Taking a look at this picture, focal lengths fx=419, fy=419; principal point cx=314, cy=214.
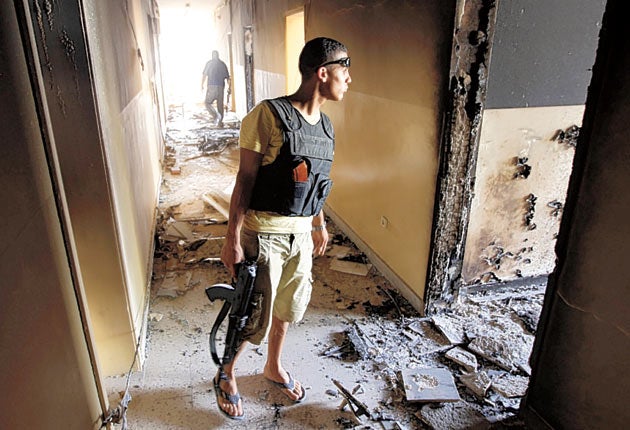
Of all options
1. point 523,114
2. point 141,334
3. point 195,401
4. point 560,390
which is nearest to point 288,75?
point 523,114

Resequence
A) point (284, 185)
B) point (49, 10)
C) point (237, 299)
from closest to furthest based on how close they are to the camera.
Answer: point (49, 10) → point (284, 185) → point (237, 299)

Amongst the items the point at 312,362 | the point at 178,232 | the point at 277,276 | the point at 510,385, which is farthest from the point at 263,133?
the point at 178,232

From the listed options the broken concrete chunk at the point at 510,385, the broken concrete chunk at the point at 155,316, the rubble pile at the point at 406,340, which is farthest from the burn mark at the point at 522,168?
the broken concrete chunk at the point at 155,316

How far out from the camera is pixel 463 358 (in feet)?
7.57

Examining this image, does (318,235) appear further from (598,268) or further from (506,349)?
(506,349)

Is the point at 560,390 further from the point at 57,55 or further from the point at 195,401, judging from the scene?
the point at 57,55

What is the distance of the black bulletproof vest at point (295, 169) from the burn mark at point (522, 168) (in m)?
1.49

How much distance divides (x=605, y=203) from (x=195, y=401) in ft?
6.27

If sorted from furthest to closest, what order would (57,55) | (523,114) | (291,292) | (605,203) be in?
(523,114), (291,292), (57,55), (605,203)

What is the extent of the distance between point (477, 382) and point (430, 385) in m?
0.25

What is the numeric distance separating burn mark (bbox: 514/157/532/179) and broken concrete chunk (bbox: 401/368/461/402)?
1318 mm

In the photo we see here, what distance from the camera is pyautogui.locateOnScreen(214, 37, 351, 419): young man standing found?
1.62m

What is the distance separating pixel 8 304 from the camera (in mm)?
888

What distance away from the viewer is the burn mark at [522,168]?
8.64ft
